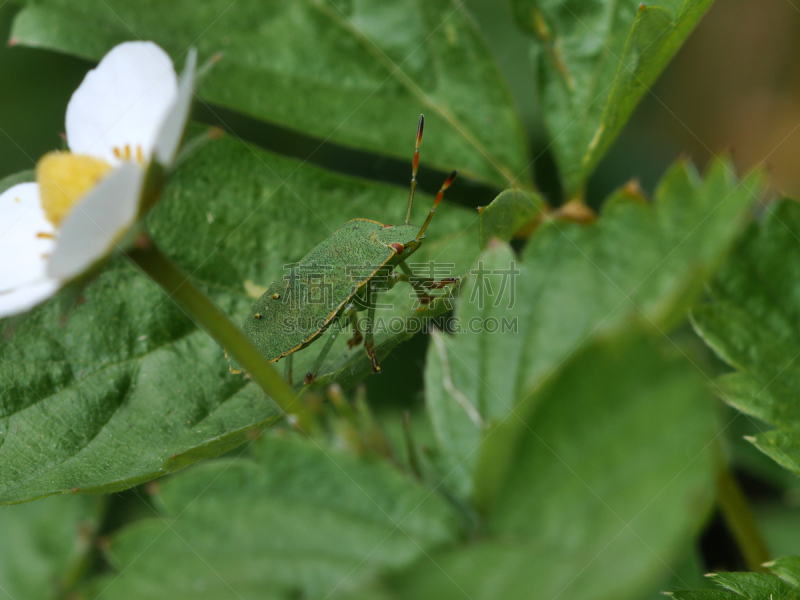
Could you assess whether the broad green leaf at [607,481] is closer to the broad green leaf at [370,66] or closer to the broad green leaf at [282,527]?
the broad green leaf at [282,527]

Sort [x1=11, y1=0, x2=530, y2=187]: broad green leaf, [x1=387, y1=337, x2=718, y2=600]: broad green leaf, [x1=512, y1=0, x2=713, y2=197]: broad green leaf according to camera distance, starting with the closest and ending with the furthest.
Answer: [x1=387, y1=337, x2=718, y2=600]: broad green leaf < [x1=512, y1=0, x2=713, y2=197]: broad green leaf < [x1=11, y1=0, x2=530, y2=187]: broad green leaf

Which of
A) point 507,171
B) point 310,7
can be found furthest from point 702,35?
point 310,7

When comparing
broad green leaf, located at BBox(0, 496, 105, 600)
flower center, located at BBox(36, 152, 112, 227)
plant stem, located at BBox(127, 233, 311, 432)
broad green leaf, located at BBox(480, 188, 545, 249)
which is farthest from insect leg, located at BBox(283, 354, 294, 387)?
broad green leaf, located at BBox(0, 496, 105, 600)

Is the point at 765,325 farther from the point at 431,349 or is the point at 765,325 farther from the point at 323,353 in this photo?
the point at 323,353

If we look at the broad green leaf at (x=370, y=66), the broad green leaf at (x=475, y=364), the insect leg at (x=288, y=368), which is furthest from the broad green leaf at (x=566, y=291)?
the broad green leaf at (x=370, y=66)

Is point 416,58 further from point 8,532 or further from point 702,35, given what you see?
point 8,532

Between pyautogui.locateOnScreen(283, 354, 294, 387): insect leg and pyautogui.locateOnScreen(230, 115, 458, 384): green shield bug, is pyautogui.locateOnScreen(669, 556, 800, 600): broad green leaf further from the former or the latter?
pyautogui.locateOnScreen(283, 354, 294, 387): insect leg

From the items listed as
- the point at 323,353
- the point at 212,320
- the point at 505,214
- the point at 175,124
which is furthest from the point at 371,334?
the point at 175,124
